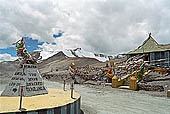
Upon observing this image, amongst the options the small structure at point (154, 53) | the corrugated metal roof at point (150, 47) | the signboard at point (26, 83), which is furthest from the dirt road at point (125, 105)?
the corrugated metal roof at point (150, 47)

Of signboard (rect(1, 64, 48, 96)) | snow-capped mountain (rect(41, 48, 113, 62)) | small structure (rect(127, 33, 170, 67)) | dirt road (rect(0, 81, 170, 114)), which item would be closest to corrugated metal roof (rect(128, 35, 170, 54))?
small structure (rect(127, 33, 170, 67))

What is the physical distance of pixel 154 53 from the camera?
25031mm

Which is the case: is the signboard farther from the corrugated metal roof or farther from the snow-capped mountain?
the snow-capped mountain

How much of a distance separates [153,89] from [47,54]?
242 ft

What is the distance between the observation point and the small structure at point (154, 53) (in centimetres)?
2367

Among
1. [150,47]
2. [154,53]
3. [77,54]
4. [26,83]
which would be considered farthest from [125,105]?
[77,54]

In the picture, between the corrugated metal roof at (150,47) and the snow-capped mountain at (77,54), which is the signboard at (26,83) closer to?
the corrugated metal roof at (150,47)

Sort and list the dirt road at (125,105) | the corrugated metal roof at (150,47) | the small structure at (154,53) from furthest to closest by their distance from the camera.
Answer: the corrugated metal roof at (150,47) < the small structure at (154,53) < the dirt road at (125,105)

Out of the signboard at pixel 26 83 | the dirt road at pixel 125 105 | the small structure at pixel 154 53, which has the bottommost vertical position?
the dirt road at pixel 125 105

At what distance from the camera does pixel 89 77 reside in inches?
1077

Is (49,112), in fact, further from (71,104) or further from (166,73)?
(166,73)

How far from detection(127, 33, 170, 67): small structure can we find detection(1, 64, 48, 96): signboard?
18996mm

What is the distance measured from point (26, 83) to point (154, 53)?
71.5ft

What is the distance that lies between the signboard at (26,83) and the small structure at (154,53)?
62.3ft
